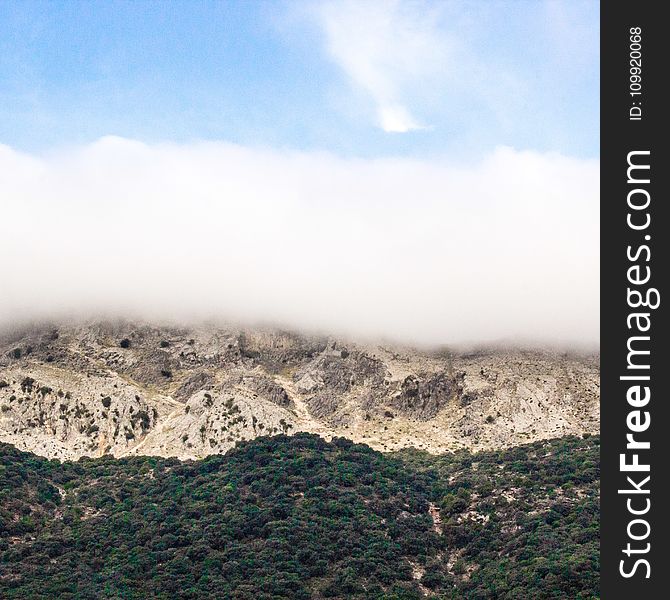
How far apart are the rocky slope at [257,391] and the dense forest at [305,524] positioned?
7252 mm

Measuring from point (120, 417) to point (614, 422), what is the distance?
9353cm

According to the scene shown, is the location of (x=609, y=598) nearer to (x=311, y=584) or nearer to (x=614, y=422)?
(x=614, y=422)

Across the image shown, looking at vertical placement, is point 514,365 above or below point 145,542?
above

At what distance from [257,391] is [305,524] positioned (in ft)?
138

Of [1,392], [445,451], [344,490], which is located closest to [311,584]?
[344,490]

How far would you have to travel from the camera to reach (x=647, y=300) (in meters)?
37.5

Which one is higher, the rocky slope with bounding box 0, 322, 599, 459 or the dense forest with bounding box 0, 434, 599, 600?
the rocky slope with bounding box 0, 322, 599, 459

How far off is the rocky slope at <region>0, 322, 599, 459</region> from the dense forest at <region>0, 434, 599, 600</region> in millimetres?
7252

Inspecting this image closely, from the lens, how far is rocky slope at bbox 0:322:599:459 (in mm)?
118438

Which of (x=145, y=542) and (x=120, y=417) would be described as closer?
(x=145, y=542)

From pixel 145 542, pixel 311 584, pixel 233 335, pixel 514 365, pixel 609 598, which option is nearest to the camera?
pixel 609 598

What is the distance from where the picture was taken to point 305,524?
89.4m

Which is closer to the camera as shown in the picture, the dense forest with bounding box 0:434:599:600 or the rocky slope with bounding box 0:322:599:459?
the dense forest with bounding box 0:434:599:600

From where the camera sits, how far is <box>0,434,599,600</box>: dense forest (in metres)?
79.1
